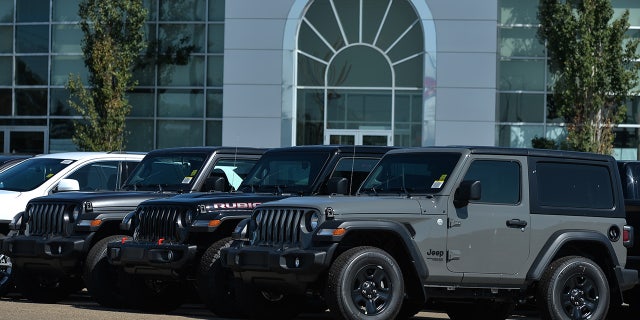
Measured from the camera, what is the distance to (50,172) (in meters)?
17.7

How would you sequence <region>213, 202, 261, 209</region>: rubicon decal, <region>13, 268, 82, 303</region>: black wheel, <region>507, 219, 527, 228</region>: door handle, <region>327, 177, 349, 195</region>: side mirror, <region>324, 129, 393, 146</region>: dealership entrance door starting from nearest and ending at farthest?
1. <region>507, 219, 527, 228</region>: door handle
2. <region>327, 177, 349, 195</region>: side mirror
3. <region>213, 202, 261, 209</region>: rubicon decal
4. <region>13, 268, 82, 303</region>: black wheel
5. <region>324, 129, 393, 146</region>: dealership entrance door

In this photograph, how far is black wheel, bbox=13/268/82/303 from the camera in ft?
52.6

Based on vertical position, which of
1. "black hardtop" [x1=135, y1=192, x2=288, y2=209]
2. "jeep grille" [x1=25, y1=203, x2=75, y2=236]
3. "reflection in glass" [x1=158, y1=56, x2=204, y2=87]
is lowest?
"jeep grille" [x1=25, y1=203, x2=75, y2=236]

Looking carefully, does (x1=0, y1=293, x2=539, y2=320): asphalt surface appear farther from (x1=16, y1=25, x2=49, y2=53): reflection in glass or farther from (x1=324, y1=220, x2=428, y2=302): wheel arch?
(x1=16, y1=25, x2=49, y2=53): reflection in glass

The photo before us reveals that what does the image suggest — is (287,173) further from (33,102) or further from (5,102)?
(5,102)

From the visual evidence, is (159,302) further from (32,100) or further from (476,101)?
(32,100)

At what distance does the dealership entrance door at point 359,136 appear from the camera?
33.9m

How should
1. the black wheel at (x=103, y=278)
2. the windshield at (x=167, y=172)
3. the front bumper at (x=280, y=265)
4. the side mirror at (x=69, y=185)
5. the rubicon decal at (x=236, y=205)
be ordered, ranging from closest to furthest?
the front bumper at (x=280, y=265) → the rubicon decal at (x=236, y=205) → the black wheel at (x=103, y=278) → the windshield at (x=167, y=172) → the side mirror at (x=69, y=185)

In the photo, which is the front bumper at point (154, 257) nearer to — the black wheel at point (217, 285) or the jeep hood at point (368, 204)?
the black wheel at point (217, 285)

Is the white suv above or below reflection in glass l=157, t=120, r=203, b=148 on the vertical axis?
below

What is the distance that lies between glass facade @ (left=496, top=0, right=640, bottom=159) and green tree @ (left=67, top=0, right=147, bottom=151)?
9.38 m

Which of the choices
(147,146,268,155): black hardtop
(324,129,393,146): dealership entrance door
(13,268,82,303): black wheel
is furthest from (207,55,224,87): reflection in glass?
(13,268,82,303): black wheel

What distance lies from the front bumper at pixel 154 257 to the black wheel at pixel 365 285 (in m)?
2.29

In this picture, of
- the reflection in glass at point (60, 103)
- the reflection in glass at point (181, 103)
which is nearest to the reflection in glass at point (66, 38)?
the reflection in glass at point (60, 103)
